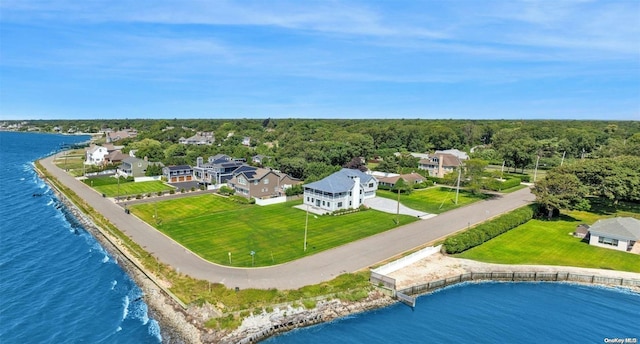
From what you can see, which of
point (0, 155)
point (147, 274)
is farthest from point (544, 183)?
point (0, 155)

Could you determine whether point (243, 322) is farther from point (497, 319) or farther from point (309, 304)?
point (497, 319)

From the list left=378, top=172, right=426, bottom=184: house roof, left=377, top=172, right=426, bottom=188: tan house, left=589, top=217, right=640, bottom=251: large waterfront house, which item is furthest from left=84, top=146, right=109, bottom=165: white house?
left=589, top=217, right=640, bottom=251: large waterfront house

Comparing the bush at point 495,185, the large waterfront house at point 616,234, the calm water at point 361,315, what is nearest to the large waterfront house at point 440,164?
the bush at point 495,185

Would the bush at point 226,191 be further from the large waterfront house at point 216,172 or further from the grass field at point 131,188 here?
the grass field at point 131,188

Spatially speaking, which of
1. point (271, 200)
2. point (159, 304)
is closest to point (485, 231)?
point (271, 200)

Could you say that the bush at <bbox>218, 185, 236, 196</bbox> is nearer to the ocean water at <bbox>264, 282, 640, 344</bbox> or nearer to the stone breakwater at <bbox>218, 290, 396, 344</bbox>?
the stone breakwater at <bbox>218, 290, 396, 344</bbox>

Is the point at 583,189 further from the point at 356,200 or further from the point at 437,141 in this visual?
the point at 437,141
